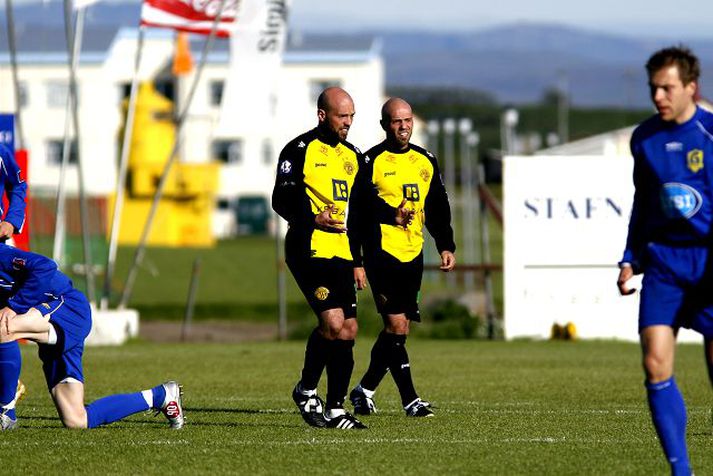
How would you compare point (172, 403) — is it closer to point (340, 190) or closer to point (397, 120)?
point (340, 190)

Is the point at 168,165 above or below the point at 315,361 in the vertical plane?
above

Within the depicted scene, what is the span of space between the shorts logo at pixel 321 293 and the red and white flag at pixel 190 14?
1498cm

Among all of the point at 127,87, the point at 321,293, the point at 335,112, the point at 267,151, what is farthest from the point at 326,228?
the point at 267,151

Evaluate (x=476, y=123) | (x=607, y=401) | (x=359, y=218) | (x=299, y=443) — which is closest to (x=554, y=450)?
(x=299, y=443)

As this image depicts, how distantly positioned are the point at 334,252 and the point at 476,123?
175 meters

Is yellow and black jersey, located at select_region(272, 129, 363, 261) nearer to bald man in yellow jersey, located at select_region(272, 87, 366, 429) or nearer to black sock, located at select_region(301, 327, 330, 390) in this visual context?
bald man in yellow jersey, located at select_region(272, 87, 366, 429)

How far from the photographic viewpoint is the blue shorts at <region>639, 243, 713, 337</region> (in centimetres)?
820

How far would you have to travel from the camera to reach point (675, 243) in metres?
8.28

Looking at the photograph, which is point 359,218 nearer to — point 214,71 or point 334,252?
point 334,252

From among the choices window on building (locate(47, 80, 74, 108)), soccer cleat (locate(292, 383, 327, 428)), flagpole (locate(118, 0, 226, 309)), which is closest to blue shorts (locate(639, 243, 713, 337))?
soccer cleat (locate(292, 383, 327, 428))

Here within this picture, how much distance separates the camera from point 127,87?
95.5 m

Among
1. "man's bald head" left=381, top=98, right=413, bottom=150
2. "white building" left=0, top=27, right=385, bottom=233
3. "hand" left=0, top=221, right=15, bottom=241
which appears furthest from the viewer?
"white building" left=0, top=27, right=385, bottom=233

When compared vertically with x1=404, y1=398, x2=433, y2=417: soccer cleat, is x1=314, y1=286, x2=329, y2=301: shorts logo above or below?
above

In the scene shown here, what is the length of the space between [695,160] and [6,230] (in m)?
4.50
